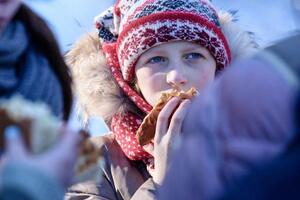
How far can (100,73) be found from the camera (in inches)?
94.7

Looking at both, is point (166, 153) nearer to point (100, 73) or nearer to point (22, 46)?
point (100, 73)

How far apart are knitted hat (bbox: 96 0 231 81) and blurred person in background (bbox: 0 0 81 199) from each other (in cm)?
97

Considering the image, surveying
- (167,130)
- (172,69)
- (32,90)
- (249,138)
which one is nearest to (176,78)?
(172,69)

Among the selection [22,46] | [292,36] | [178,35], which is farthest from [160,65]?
[292,36]

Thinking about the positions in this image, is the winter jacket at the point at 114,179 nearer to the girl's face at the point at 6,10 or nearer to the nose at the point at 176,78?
the nose at the point at 176,78

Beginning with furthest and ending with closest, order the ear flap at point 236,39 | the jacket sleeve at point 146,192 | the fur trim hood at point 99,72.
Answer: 1. the ear flap at point 236,39
2. the fur trim hood at point 99,72
3. the jacket sleeve at point 146,192

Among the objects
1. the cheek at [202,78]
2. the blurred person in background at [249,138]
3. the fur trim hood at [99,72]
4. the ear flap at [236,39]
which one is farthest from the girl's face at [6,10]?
the ear flap at [236,39]

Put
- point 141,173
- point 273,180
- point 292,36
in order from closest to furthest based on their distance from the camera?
1. point 273,180
2. point 292,36
3. point 141,173

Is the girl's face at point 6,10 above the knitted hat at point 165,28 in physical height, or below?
above

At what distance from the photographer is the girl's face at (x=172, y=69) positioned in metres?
2.17

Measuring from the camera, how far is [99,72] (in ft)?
7.92

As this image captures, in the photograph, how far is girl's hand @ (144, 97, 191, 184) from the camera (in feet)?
6.81

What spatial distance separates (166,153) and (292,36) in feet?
3.79

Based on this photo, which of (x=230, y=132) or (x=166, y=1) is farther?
(x=166, y=1)
